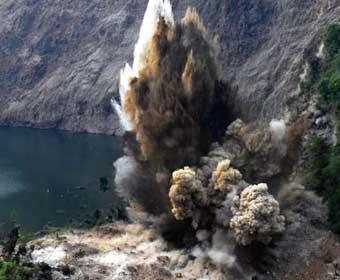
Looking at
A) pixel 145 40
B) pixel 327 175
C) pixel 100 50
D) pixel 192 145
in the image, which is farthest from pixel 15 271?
pixel 100 50

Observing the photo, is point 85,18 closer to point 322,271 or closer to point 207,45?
point 207,45

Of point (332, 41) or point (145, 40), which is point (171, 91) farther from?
point (332, 41)

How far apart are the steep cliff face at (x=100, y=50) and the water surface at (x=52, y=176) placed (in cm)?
1101

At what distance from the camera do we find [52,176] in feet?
269

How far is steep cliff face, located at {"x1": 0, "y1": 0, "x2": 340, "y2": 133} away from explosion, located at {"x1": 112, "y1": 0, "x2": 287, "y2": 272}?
46763 millimetres

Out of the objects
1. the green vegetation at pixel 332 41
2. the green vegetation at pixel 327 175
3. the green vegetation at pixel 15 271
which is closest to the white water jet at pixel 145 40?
the green vegetation at pixel 15 271

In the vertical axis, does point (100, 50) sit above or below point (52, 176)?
above

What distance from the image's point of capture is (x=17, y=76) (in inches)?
5541

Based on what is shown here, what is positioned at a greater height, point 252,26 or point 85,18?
point 85,18

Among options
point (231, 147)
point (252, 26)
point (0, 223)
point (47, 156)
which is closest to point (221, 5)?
point (252, 26)

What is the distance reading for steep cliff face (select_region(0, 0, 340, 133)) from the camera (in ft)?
346

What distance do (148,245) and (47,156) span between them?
54136 millimetres

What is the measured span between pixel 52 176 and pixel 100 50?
58.4 meters

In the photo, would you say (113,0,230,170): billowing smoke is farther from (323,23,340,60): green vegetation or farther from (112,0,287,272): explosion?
(323,23,340,60): green vegetation
